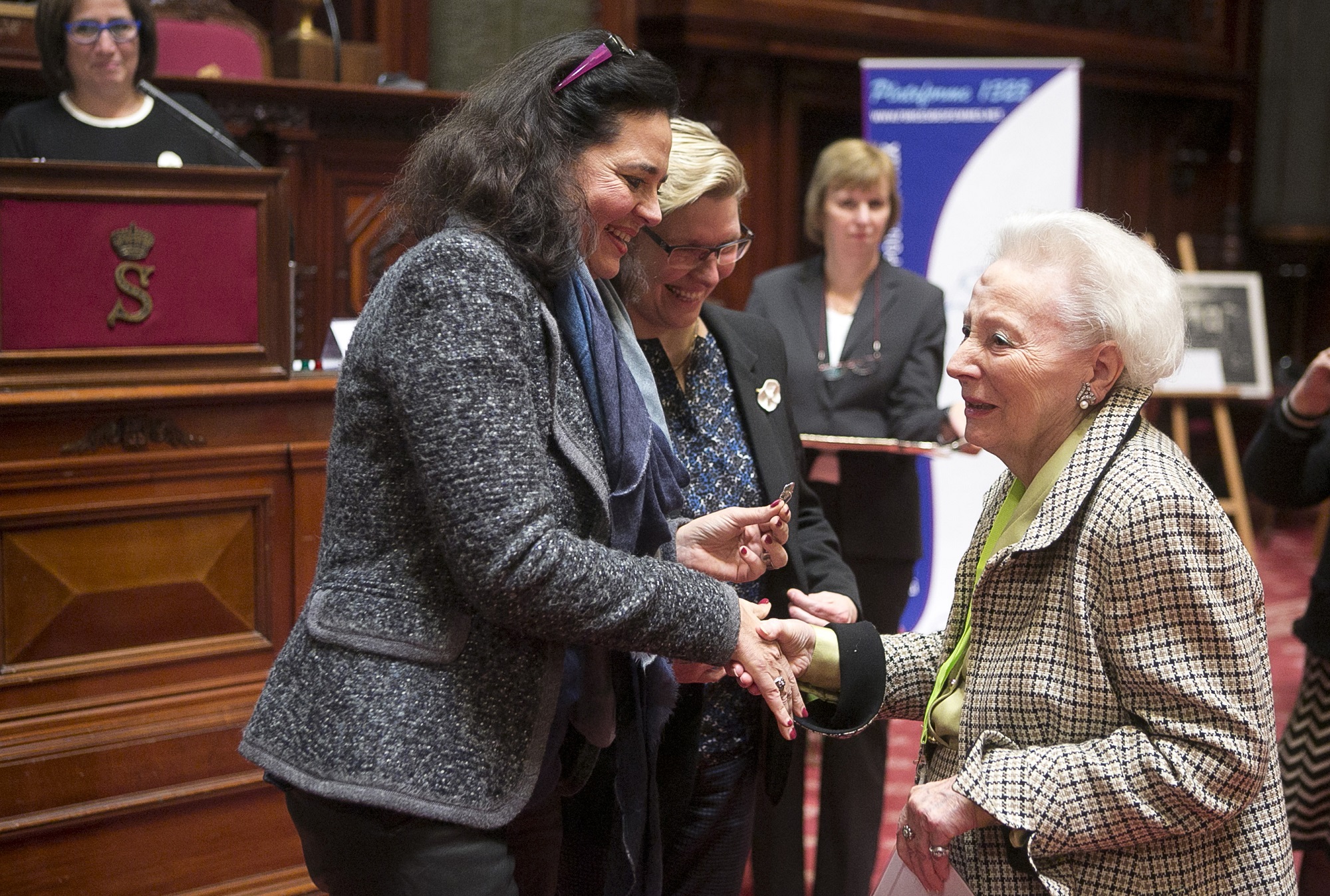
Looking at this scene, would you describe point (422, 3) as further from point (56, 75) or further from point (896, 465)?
point (896, 465)

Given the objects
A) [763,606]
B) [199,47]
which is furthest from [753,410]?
[199,47]

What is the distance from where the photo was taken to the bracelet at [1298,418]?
2.40 m

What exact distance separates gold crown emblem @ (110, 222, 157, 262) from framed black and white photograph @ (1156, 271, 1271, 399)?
4.81 m

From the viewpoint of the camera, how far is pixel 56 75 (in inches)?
130

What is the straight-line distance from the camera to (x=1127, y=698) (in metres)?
1.41

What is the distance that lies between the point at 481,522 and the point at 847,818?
1.84 meters

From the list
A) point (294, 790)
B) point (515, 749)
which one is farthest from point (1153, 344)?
point (294, 790)

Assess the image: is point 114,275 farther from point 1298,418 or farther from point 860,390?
point 1298,418

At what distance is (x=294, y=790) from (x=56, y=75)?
2669mm

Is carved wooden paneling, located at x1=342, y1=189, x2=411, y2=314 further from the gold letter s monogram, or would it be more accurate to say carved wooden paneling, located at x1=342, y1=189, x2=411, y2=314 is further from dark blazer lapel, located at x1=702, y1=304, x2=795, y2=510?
dark blazer lapel, located at x1=702, y1=304, x2=795, y2=510

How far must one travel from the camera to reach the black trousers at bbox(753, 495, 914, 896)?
257 centimetres

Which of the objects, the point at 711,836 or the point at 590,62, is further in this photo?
the point at 711,836

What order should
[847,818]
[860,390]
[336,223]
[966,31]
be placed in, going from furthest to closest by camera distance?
1. [966,31]
2. [336,223]
3. [860,390]
4. [847,818]

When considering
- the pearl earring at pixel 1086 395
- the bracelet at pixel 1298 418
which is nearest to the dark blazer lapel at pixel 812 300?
the bracelet at pixel 1298 418
